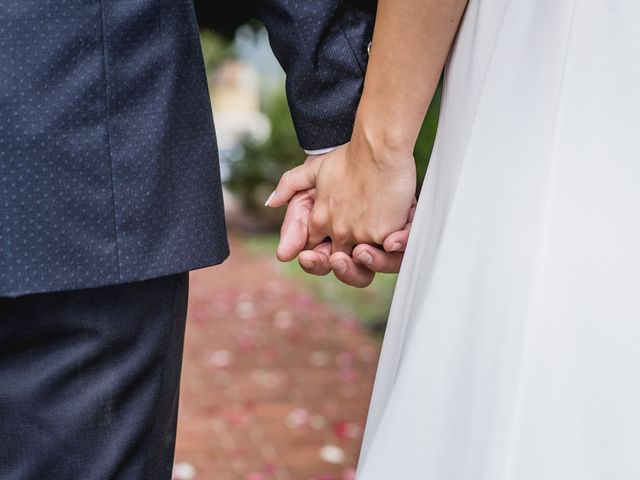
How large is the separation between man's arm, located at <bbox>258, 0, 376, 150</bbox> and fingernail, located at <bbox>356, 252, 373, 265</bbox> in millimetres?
196

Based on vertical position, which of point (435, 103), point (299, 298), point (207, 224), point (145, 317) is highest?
point (207, 224)

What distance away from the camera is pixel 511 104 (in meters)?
1.19

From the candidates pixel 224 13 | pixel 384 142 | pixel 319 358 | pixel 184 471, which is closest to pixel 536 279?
pixel 384 142

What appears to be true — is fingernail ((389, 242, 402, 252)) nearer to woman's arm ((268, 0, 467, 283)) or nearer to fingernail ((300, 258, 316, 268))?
woman's arm ((268, 0, 467, 283))

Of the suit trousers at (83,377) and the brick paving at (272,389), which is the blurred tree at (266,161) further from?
the suit trousers at (83,377)

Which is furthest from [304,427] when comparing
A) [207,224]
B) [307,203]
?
[207,224]

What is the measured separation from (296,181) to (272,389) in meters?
3.65

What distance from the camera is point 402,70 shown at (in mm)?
1332

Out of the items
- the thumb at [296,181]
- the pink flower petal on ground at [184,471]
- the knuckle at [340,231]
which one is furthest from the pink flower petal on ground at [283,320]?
the knuckle at [340,231]

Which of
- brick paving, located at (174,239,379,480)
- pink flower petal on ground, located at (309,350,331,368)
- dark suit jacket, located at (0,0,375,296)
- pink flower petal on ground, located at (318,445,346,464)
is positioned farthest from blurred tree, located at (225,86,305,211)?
dark suit jacket, located at (0,0,375,296)

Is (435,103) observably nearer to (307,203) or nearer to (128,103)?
(307,203)

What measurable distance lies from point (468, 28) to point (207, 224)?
0.46 m

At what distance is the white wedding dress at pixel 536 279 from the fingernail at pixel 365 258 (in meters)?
0.26

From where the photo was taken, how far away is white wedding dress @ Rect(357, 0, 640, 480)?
108 centimetres
